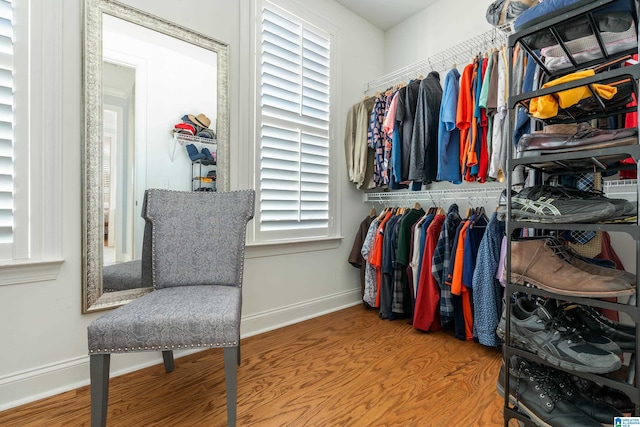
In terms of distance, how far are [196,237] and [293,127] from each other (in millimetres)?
1209

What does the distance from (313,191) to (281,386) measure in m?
1.47

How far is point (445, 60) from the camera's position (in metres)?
2.55

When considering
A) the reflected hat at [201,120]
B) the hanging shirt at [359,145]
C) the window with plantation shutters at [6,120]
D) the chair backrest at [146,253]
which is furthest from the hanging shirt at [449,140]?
the window with plantation shutters at [6,120]

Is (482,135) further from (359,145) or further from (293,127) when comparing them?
(293,127)

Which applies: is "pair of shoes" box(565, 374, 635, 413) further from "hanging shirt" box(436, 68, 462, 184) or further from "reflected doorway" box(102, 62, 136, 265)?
"reflected doorway" box(102, 62, 136, 265)

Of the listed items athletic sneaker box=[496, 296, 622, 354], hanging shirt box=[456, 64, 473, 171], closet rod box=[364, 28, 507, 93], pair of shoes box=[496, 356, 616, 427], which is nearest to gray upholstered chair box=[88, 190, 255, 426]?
pair of shoes box=[496, 356, 616, 427]

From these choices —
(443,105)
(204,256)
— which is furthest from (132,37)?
(443,105)

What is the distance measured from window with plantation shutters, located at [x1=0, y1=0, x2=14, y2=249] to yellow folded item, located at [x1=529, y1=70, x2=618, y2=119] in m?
2.19

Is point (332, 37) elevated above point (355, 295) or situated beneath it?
elevated above

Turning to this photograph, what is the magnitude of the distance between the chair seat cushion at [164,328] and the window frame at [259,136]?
99cm

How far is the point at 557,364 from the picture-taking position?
0.97 meters

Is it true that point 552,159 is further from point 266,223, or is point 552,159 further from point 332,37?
point 332,37

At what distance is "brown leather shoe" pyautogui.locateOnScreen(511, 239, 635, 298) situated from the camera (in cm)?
93

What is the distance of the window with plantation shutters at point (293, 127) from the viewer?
2217 millimetres
